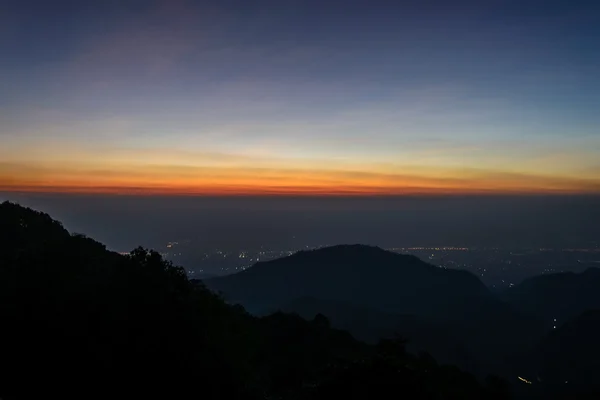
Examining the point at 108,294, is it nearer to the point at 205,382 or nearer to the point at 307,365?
the point at 205,382

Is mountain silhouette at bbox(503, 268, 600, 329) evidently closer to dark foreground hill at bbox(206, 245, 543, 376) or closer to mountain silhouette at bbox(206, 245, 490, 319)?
dark foreground hill at bbox(206, 245, 543, 376)

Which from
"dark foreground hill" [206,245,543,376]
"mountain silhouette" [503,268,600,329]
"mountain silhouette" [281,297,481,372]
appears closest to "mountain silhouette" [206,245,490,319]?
"dark foreground hill" [206,245,543,376]

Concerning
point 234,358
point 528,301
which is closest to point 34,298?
point 234,358

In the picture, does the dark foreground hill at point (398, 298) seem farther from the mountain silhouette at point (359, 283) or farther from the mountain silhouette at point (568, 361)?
the mountain silhouette at point (568, 361)

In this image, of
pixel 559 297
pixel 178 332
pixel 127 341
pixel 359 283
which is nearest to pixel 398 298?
pixel 359 283

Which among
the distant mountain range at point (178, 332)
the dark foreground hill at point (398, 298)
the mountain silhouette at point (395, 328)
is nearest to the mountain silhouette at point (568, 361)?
the distant mountain range at point (178, 332)
